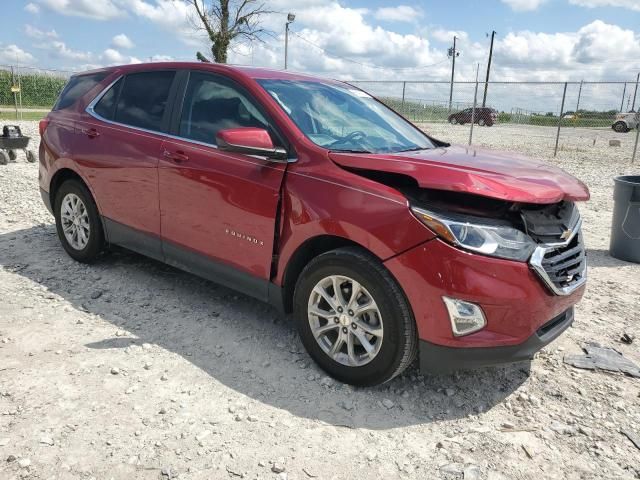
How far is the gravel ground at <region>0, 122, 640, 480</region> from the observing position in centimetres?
243

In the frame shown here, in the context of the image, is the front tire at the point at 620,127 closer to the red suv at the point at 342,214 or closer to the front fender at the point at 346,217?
the red suv at the point at 342,214

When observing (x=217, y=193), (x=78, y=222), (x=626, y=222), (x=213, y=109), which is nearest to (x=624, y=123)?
(x=626, y=222)

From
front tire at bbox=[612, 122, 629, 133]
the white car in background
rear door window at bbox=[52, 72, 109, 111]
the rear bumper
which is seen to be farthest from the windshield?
front tire at bbox=[612, 122, 629, 133]

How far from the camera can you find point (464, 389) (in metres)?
3.09

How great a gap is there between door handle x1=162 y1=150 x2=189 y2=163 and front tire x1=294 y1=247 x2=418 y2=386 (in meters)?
1.28

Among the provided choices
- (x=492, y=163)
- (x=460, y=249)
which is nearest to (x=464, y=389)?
(x=460, y=249)

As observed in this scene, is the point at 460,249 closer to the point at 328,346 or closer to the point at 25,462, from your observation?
the point at 328,346

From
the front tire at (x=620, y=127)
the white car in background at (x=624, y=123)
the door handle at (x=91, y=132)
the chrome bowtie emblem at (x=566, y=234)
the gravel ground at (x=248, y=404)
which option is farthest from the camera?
the front tire at (x=620, y=127)

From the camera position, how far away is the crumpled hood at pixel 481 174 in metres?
2.58

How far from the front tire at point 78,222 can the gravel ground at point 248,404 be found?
0.52m

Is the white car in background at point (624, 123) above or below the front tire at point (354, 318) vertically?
above

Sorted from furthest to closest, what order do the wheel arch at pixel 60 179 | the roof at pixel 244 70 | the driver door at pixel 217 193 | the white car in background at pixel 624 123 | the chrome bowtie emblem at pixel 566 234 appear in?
the white car in background at pixel 624 123
the wheel arch at pixel 60 179
the roof at pixel 244 70
the driver door at pixel 217 193
the chrome bowtie emblem at pixel 566 234

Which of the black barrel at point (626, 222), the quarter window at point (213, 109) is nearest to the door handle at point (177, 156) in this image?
the quarter window at point (213, 109)

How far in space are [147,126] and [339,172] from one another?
74.0 inches
